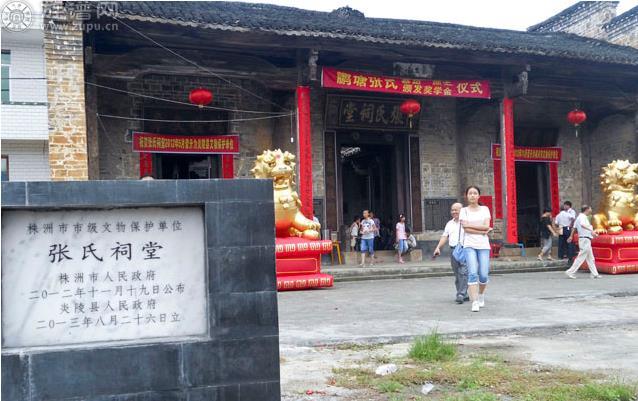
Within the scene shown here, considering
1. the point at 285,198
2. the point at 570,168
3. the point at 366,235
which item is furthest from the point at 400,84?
the point at 570,168

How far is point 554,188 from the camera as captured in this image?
16.5m

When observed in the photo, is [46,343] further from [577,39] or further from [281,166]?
[577,39]

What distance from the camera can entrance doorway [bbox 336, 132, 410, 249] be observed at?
14891 mm

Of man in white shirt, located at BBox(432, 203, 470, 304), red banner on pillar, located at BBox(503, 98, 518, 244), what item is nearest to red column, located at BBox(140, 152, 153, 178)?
man in white shirt, located at BBox(432, 203, 470, 304)

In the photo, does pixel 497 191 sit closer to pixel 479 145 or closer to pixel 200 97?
pixel 479 145

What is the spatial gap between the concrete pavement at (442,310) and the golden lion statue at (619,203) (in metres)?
1.67

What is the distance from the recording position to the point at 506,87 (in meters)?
13.4

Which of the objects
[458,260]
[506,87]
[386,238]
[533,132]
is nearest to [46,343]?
[458,260]

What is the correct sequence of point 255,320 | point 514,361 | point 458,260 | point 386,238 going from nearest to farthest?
1. point 255,320
2. point 514,361
3. point 458,260
4. point 386,238

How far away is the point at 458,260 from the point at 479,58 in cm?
628

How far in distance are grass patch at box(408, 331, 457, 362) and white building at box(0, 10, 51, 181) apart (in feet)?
36.5

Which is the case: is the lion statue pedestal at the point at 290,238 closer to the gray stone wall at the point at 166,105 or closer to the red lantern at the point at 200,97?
the red lantern at the point at 200,97

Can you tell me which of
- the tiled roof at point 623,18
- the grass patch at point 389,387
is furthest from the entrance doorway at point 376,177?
the grass patch at point 389,387

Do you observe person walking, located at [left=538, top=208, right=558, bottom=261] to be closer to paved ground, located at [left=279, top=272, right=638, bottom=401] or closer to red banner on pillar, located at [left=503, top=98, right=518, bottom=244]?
red banner on pillar, located at [left=503, top=98, right=518, bottom=244]
